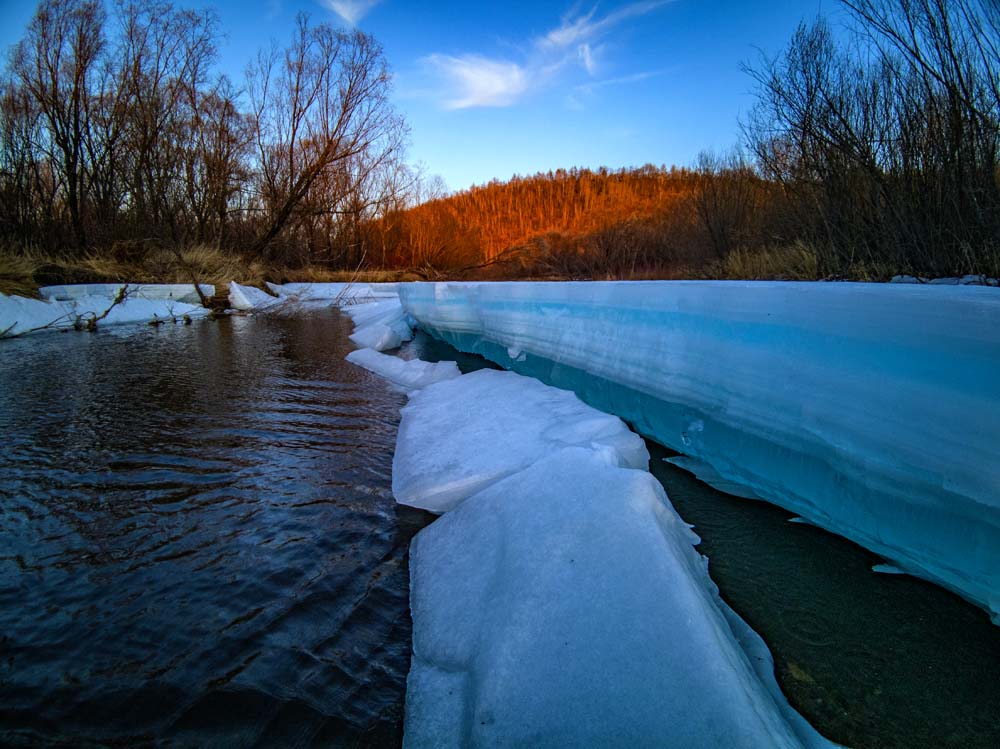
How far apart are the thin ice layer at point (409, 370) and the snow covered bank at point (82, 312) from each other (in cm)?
387

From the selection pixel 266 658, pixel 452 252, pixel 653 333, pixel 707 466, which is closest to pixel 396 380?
pixel 653 333

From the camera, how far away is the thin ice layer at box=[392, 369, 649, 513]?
1344mm

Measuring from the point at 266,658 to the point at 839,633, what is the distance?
1001 mm

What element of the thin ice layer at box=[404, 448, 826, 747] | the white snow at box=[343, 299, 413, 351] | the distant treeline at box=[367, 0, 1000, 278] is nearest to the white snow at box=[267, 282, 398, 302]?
the white snow at box=[343, 299, 413, 351]

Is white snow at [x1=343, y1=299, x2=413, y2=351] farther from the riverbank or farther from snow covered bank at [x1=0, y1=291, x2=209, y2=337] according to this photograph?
the riverbank

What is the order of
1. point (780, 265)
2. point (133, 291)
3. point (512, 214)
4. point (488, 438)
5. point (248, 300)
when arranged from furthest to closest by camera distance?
point (512, 214) → point (248, 300) → point (133, 291) → point (780, 265) → point (488, 438)

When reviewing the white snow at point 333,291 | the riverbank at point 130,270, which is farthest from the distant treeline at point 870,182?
the riverbank at point 130,270

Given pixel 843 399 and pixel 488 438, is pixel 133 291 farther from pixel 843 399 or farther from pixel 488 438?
pixel 843 399

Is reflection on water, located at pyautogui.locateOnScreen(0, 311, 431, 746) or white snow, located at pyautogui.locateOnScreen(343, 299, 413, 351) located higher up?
white snow, located at pyautogui.locateOnScreen(343, 299, 413, 351)

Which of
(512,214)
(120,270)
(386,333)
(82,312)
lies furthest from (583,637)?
(512,214)

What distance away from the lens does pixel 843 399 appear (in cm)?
101

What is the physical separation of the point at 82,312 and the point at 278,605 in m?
6.62

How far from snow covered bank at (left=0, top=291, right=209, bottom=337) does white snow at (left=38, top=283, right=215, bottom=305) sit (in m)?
0.11

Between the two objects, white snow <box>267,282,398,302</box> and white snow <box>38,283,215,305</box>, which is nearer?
white snow <box>38,283,215,305</box>
